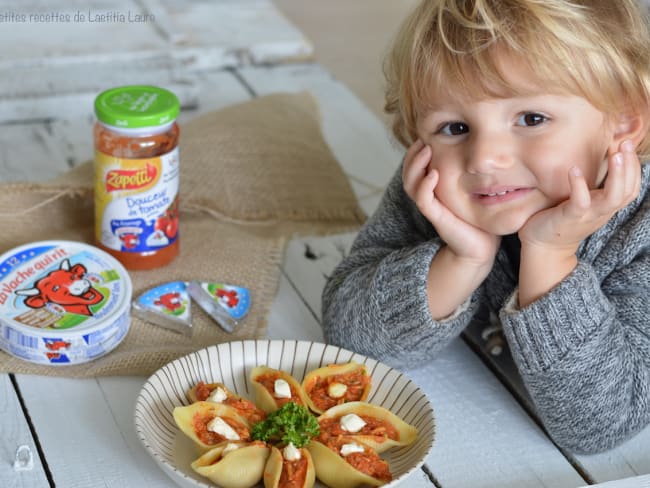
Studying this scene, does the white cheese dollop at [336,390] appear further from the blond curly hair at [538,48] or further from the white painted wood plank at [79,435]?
the blond curly hair at [538,48]

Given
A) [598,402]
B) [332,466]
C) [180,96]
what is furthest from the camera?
[180,96]

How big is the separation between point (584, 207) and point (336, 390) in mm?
283

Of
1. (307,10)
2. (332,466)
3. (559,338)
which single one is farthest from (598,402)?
(307,10)

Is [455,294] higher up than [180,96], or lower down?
higher up

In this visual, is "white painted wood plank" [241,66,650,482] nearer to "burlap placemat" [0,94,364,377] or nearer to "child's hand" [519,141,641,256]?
"burlap placemat" [0,94,364,377]

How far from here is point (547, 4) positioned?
2.89 ft

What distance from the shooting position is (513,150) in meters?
0.91

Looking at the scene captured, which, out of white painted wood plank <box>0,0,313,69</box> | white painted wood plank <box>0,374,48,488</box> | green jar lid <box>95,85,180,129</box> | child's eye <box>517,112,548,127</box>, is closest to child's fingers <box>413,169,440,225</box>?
child's eye <box>517,112,548,127</box>

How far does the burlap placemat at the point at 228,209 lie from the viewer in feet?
3.55

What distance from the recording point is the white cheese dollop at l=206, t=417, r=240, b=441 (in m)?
0.86

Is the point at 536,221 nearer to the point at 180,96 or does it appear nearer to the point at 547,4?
the point at 547,4

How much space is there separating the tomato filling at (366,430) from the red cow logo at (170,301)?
0.28 metres

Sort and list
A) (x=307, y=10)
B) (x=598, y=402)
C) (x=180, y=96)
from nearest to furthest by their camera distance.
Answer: (x=598, y=402)
(x=180, y=96)
(x=307, y=10)

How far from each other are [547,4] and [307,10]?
171 cm
